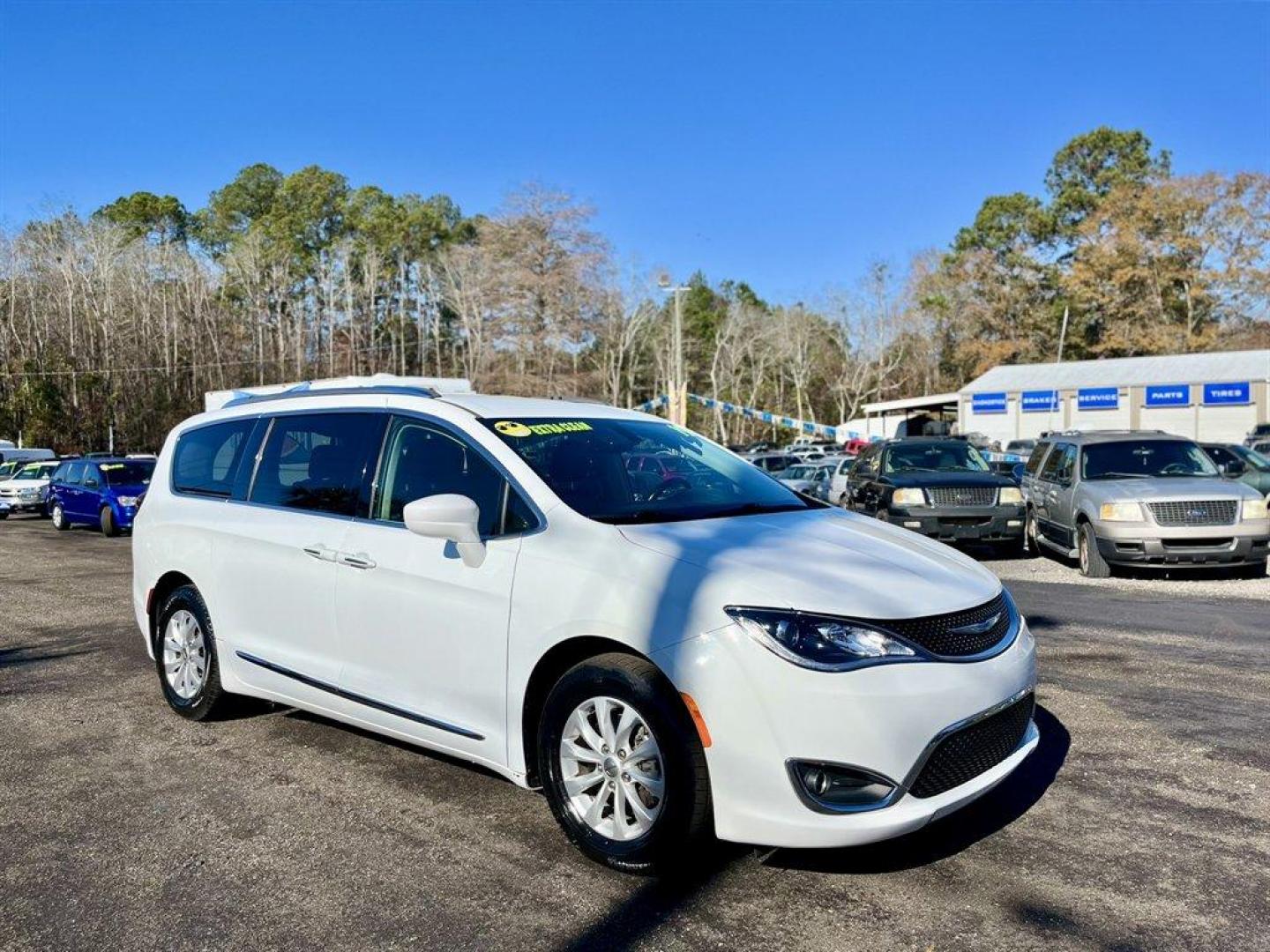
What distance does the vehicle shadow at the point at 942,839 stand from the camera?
12.8ft

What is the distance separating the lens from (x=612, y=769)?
3.82 meters

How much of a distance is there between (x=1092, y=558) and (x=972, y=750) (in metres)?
→ 9.20

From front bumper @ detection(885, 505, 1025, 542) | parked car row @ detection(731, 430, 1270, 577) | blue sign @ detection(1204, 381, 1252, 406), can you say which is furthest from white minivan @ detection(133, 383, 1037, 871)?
blue sign @ detection(1204, 381, 1252, 406)

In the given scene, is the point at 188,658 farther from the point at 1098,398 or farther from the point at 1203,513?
the point at 1098,398

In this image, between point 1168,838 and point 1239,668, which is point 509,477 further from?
point 1239,668

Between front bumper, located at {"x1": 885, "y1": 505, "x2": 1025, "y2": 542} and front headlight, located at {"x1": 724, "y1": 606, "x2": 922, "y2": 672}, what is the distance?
10153 millimetres

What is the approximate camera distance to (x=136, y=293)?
2338 inches

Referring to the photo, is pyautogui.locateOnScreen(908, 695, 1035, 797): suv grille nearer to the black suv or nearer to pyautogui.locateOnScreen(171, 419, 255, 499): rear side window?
pyautogui.locateOnScreen(171, 419, 255, 499): rear side window

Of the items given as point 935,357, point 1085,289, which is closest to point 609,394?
point 935,357

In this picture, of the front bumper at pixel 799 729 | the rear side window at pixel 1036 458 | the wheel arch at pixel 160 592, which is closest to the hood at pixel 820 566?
the front bumper at pixel 799 729

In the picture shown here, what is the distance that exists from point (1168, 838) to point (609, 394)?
64241mm

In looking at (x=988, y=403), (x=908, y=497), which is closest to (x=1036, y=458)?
(x=908, y=497)

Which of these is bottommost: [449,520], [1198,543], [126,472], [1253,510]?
[1198,543]

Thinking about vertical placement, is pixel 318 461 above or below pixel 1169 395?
below
